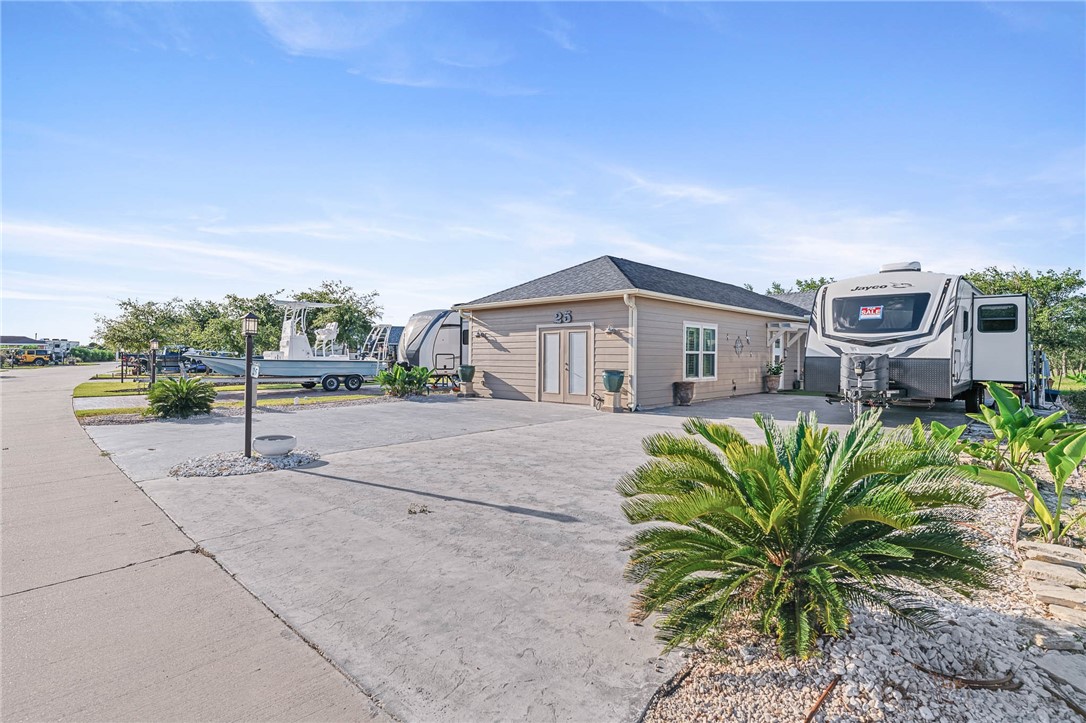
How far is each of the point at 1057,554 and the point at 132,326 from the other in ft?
87.2

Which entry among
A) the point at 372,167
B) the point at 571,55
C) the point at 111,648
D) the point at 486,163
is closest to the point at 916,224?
the point at 571,55

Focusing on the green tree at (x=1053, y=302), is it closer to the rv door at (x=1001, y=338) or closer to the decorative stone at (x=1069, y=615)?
the rv door at (x=1001, y=338)

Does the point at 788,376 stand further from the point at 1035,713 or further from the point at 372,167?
the point at 1035,713

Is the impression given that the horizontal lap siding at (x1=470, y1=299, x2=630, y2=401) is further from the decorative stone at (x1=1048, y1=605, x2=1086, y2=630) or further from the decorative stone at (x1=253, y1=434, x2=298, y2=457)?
the decorative stone at (x1=1048, y1=605, x2=1086, y2=630)

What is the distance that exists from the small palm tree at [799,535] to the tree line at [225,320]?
23.6 m

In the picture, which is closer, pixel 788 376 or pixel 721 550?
pixel 721 550

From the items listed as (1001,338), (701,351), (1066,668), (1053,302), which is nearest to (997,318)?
(1001,338)

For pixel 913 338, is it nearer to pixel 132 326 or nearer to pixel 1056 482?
pixel 1056 482

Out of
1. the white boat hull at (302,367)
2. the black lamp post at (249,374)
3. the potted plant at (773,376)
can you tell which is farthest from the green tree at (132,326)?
the potted plant at (773,376)

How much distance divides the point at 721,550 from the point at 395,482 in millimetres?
4239

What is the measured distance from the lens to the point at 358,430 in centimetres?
944

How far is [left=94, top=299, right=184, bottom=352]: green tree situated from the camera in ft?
66.6

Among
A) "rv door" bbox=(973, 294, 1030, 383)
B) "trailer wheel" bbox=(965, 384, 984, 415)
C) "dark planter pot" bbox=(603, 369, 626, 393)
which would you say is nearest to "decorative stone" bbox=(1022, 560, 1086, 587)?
"dark planter pot" bbox=(603, 369, 626, 393)

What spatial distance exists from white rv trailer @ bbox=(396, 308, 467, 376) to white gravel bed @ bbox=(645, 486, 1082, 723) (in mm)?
17347
